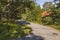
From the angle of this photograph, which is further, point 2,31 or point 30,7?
point 2,31

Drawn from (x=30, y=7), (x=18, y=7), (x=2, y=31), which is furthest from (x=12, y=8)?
(x=2, y=31)

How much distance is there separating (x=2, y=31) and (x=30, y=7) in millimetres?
2041

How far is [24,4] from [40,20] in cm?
2863

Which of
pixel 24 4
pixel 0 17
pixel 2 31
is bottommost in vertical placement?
pixel 2 31

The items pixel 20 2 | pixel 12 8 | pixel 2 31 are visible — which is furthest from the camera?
pixel 2 31

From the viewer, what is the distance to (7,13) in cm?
652

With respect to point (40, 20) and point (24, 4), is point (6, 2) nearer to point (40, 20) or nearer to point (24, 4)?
point (24, 4)

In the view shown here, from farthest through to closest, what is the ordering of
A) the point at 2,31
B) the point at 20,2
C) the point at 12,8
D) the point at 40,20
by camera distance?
the point at 40,20
the point at 2,31
the point at 12,8
the point at 20,2

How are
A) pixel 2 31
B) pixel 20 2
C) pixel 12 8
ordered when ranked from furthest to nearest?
pixel 2 31 < pixel 12 8 < pixel 20 2

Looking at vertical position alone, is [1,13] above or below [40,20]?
above

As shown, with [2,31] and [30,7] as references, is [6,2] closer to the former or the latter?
[30,7]

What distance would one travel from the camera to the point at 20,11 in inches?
264

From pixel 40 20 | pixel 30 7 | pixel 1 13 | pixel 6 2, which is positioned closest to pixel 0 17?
pixel 1 13

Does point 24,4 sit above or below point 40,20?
above
